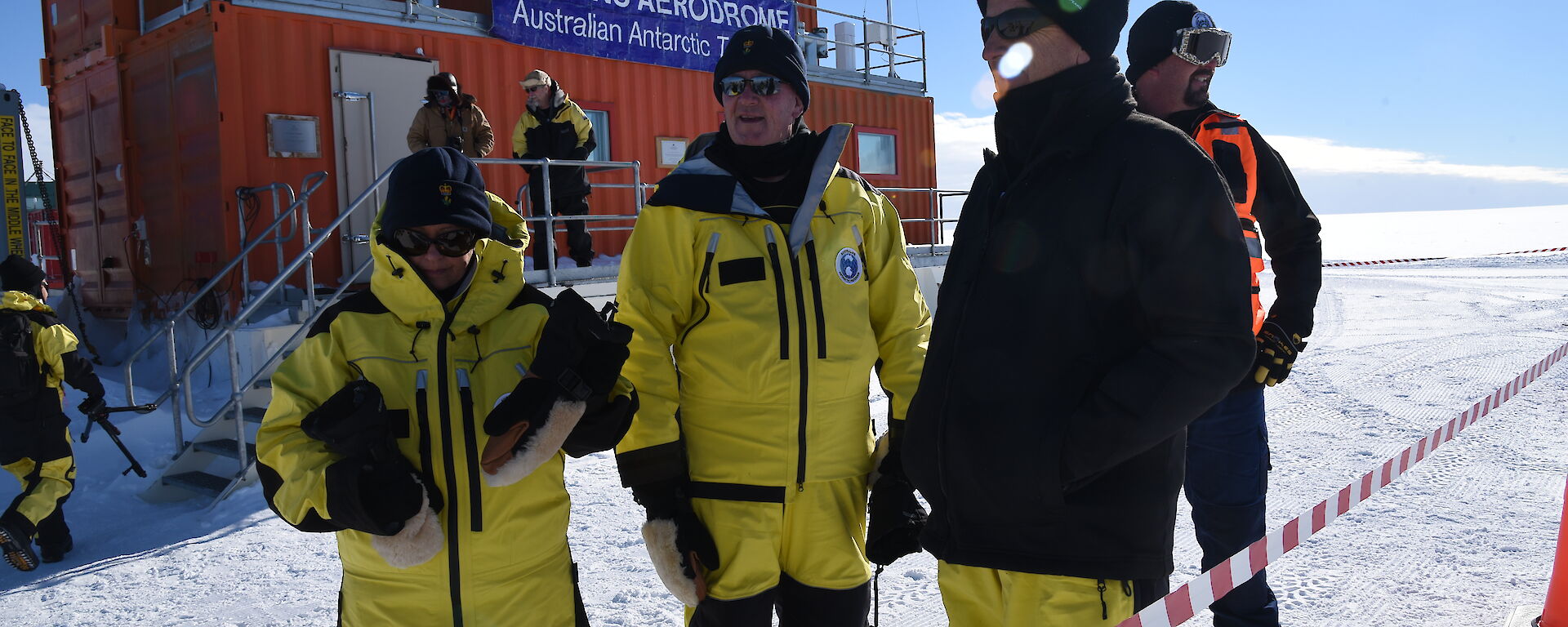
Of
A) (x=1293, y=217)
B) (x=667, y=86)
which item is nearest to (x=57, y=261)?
(x=667, y=86)

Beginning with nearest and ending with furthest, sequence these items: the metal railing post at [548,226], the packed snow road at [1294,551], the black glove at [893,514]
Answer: the black glove at [893,514]
the packed snow road at [1294,551]
the metal railing post at [548,226]

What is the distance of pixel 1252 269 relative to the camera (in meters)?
2.70

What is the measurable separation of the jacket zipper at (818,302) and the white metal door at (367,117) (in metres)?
6.37

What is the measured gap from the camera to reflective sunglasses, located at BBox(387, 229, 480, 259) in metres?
2.03

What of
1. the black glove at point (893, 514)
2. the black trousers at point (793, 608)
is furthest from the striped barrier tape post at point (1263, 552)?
the black trousers at point (793, 608)

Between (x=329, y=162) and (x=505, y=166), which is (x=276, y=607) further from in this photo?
(x=505, y=166)

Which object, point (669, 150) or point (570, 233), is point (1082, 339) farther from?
point (669, 150)

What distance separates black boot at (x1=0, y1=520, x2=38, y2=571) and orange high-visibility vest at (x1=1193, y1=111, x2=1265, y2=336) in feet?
17.2

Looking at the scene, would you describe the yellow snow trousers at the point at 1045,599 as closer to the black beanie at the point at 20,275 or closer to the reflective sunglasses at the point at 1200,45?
the reflective sunglasses at the point at 1200,45

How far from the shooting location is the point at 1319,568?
359 cm

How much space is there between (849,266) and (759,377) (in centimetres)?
36

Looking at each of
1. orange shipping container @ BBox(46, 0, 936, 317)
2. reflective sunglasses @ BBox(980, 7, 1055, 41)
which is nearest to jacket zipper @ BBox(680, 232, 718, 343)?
reflective sunglasses @ BBox(980, 7, 1055, 41)

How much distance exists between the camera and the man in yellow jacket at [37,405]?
466 centimetres

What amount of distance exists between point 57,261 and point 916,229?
10.4 m
